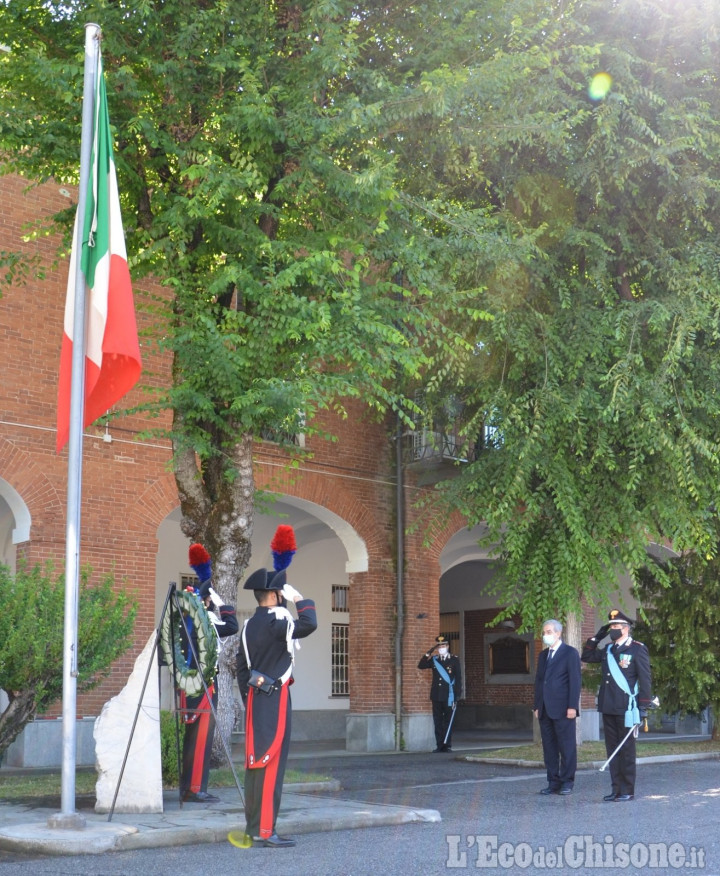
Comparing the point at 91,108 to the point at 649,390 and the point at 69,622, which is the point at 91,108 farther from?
the point at 649,390

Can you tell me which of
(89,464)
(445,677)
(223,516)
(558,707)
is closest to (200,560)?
(223,516)

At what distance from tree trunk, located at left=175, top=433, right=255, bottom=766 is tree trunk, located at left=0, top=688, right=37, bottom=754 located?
2.16 metres

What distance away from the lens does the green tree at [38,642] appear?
1102 cm

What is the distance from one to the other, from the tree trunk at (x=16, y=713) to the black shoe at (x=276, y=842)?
4.33 metres

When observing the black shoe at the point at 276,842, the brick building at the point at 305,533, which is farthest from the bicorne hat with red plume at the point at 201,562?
the black shoe at the point at 276,842

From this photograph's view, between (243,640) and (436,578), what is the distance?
43.5 ft

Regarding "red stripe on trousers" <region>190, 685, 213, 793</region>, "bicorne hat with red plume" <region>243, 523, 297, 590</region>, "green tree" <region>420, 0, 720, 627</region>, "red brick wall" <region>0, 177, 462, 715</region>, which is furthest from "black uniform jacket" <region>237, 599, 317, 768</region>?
"green tree" <region>420, 0, 720, 627</region>

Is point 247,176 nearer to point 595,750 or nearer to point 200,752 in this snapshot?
point 200,752

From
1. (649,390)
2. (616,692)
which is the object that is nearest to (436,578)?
(649,390)

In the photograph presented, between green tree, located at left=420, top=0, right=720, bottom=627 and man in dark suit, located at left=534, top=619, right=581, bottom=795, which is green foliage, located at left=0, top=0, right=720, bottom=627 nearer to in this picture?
green tree, located at left=420, top=0, right=720, bottom=627

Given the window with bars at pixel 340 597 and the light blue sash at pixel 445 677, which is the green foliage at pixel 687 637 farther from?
the window with bars at pixel 340 597

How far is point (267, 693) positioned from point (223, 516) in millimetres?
4750

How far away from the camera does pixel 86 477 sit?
16.3 meters

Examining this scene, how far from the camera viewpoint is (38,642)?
11.0 metres
